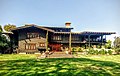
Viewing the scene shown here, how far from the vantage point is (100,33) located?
45.7m

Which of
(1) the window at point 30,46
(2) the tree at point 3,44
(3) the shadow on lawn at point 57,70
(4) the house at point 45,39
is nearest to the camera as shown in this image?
(3) the shadow on lawn at point 57,70

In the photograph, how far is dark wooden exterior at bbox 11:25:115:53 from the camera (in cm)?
4041

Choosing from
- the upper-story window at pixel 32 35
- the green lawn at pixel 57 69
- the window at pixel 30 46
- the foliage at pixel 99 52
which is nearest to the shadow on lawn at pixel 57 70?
the green lawn at pixel 57 69

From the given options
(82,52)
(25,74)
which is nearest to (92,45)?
(82,52)

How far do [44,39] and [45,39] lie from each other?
267mm

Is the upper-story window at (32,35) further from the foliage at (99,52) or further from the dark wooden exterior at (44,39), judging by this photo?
the foliage at (99,52)

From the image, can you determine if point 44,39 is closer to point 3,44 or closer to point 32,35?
point 32,35

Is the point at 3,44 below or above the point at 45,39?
below

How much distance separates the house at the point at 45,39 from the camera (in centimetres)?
4038

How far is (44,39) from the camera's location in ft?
136

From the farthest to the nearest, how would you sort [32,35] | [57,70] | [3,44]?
[32,35]
[3,44]
[57,70]

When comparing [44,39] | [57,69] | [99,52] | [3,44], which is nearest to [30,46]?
[44,39]

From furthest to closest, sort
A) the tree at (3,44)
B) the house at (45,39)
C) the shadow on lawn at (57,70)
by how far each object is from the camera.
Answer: the house at (45,39), the tree at (3,44), the shadow on lawn at (57,70)

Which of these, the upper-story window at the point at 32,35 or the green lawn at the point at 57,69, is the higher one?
the upper-story window at the point at 32,35
